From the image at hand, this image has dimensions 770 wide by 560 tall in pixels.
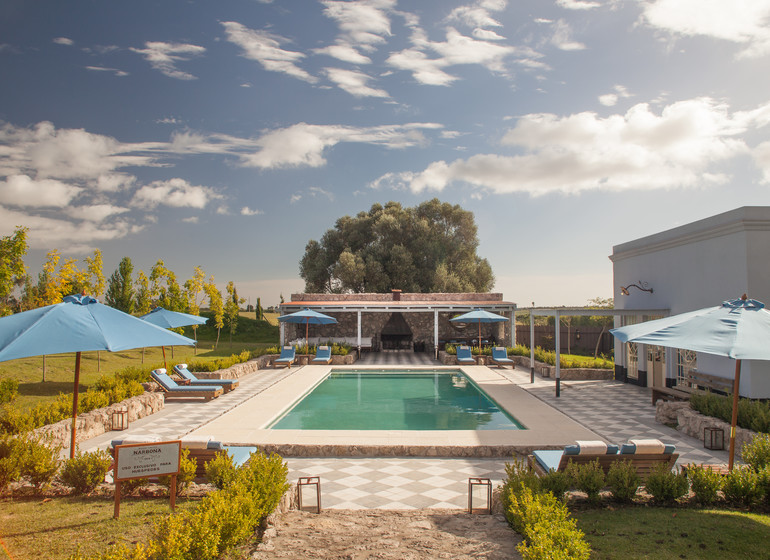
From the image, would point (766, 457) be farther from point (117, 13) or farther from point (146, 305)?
point (146, 305)

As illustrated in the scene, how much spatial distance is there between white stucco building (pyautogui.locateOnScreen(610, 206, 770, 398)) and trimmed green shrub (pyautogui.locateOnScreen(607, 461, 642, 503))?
20.6ft

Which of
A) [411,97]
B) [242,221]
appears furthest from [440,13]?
[242,221]

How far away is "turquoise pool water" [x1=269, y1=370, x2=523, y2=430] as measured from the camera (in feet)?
32.7

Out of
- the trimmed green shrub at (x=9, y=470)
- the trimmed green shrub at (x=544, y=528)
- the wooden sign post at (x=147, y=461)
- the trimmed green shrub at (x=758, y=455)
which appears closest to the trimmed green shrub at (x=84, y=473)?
the trimmed green shrub at (x=9, y=470)

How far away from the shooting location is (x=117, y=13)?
10.5 m

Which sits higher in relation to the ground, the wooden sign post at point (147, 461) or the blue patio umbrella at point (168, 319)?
the blue patio umbrella at point (168, 319)

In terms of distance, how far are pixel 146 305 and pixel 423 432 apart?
17610 millimetres

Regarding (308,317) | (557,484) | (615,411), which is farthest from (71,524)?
(308,317)

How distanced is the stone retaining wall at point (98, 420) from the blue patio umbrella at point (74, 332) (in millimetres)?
2003

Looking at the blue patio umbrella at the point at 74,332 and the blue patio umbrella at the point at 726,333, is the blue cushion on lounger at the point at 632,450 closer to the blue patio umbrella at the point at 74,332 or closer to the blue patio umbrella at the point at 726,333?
the blue patio umbrella at the point at 726,333

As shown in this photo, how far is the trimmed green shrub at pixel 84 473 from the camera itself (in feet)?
16.9

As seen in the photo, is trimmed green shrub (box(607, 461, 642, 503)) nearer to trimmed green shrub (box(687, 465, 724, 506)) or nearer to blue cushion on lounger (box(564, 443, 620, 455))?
blue cushion on lounger (box(564, 443, 620, 455))

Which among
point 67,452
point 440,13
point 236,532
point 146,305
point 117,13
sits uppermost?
point 440,13

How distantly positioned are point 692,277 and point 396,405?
774 centimetres
